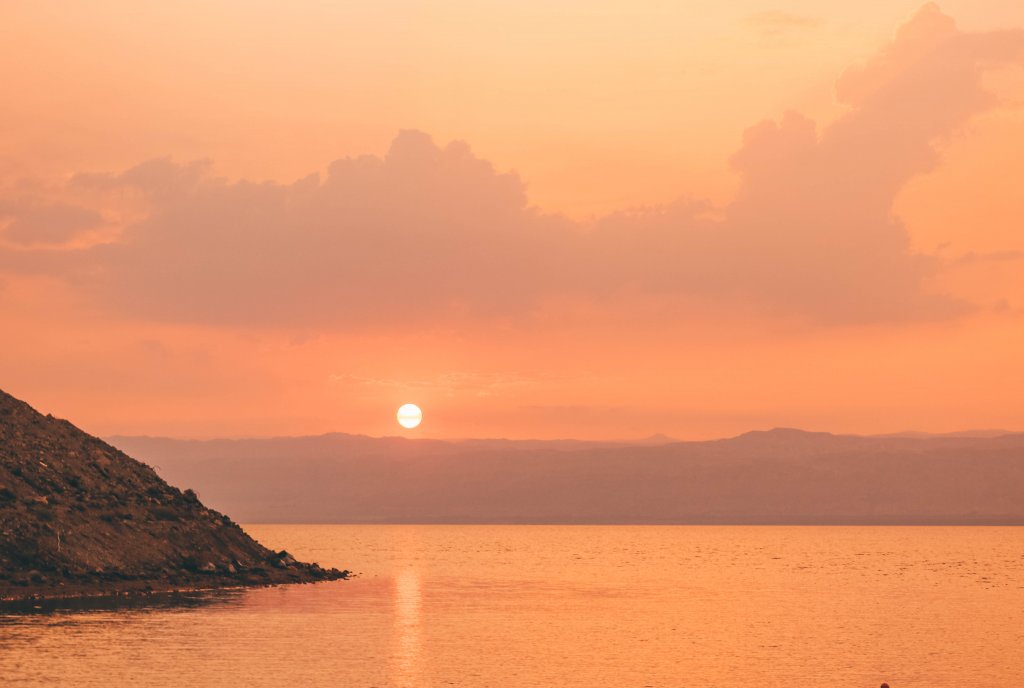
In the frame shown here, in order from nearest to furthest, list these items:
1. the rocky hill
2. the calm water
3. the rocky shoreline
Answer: the calm water → the rocky shoreline → the rocky hill

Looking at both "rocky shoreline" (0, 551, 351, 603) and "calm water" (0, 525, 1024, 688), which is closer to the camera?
"calm water" (0, 525, 1024, 688)

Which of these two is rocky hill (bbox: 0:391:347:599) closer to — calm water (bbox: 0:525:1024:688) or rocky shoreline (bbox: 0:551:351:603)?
rocky shoreline (bbox: 0:551:351:603)

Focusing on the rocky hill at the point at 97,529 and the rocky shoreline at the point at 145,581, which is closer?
the rocky shoreline at the point at 145,581

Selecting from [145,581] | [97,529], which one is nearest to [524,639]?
[145,581]

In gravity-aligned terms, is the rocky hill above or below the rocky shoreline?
above

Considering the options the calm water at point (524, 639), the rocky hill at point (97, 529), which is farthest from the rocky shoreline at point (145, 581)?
the calm water at point (524, 639)

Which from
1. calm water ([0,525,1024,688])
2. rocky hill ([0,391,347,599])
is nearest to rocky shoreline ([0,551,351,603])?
rocky hill ([0,391,347,599])

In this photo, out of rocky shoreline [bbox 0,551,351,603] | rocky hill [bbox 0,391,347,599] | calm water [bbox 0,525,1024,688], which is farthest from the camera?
rocky hill [bbox 0,391,347,599]

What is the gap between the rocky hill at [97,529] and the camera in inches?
3812

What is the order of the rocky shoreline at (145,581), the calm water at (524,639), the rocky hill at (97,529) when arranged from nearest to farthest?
the calm water at (524,639) < the rocky shoreline at (145,581) < the rocky hill at (97,529)

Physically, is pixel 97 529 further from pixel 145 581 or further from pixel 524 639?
pixel 524 639

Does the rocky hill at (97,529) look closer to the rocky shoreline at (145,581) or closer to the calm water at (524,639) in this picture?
the rocky shoreline at (145,581)

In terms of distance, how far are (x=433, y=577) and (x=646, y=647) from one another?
81016mm

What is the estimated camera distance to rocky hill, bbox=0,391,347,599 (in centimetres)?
9681
